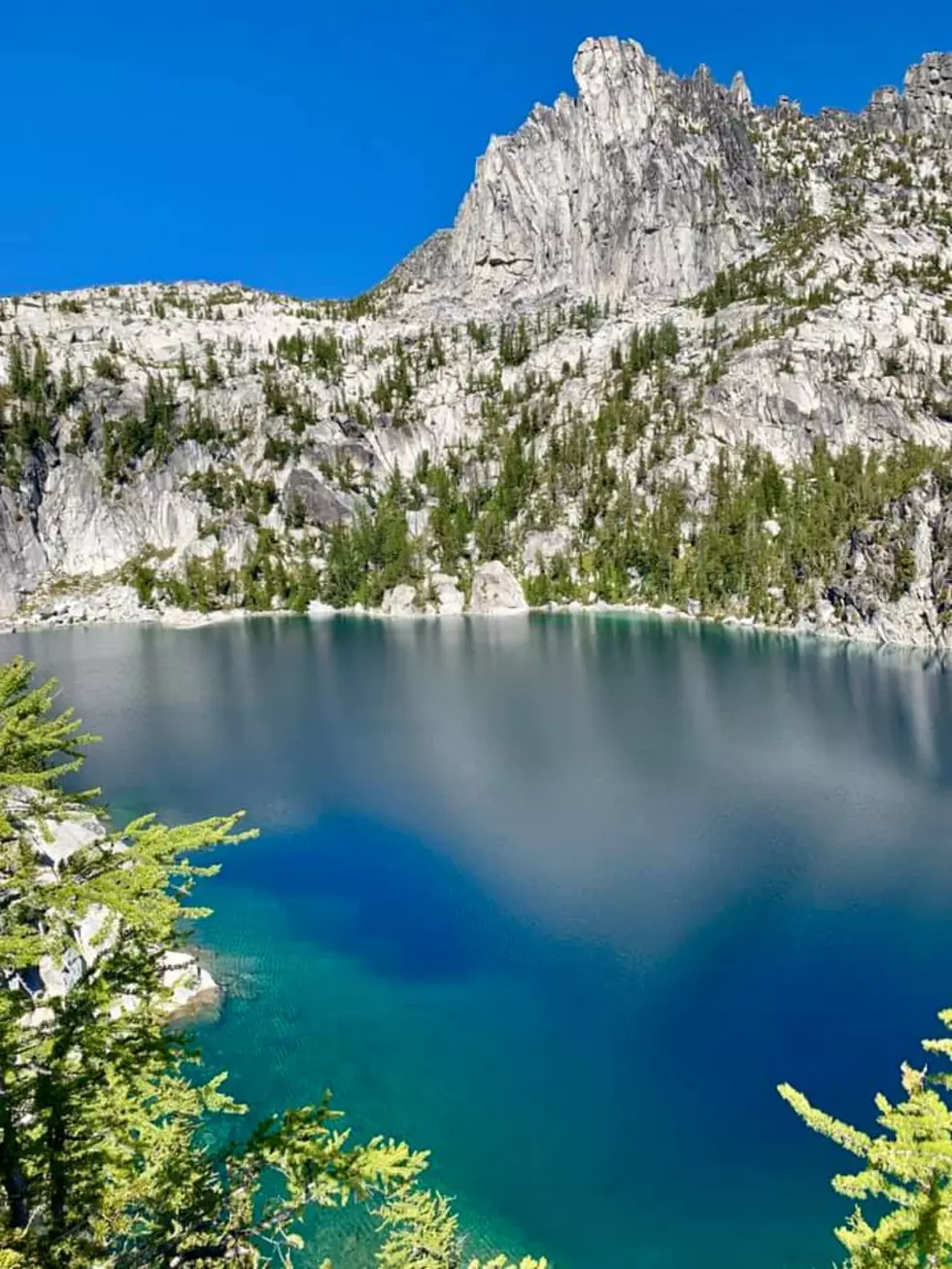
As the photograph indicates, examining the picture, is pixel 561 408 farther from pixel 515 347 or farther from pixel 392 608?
pixel 392 608

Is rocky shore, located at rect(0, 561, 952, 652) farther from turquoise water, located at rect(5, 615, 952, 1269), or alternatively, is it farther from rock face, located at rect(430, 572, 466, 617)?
turquoise water, located at rect(5, 615, 952, 1269)

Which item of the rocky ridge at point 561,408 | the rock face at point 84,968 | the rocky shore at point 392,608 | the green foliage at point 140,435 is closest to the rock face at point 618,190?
the rocky ridge at point 561,408

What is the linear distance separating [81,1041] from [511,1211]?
42.5ft

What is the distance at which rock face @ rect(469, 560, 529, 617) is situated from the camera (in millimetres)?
128125

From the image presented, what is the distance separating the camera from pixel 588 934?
27.8 metres

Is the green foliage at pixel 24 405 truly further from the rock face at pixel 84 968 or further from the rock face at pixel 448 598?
the rock face at pixel 84 968

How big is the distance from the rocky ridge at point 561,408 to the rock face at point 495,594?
436 mm

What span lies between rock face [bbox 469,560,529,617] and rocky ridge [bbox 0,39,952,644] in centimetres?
44

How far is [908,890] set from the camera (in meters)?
30.0

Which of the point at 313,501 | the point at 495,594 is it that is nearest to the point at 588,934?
the point at 495,594

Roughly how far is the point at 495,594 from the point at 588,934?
4047 inches

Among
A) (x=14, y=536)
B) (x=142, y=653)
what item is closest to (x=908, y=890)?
(x=142, y=653)

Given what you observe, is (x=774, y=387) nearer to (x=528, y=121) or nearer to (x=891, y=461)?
(x=891, y=461)

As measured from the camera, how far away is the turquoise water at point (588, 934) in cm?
1803
